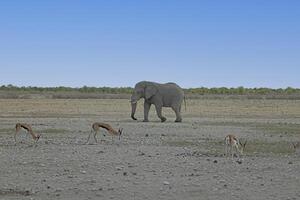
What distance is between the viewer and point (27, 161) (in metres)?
18.8

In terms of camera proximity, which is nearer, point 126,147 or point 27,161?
point 27,161

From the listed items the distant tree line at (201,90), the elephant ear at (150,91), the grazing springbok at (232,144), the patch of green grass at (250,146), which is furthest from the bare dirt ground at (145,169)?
the distant tree line at (201,90)

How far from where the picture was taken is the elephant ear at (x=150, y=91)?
146 feet

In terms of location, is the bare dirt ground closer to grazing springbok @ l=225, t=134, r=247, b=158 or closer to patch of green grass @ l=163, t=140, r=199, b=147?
patch of green grass @ l=163, t=140, r=199, b=147

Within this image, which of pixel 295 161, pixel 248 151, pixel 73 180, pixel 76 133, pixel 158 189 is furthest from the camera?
pixel 76 133

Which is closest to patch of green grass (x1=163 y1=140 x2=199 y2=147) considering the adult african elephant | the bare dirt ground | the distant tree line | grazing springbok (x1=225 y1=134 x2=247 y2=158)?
the bare dirt ground

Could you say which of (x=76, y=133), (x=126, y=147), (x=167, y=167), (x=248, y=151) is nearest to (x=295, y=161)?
(x=248, y=151)

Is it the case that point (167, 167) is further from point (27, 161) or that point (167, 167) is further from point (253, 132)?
point (253, 132)

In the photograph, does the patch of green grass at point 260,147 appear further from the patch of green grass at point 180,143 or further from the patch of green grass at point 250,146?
the patch of green grass at point 180,143

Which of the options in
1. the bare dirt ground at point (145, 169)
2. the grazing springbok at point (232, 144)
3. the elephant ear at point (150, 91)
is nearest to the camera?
the bare dirt ground at point (145, 169)

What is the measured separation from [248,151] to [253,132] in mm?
10126

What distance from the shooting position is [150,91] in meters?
44.8

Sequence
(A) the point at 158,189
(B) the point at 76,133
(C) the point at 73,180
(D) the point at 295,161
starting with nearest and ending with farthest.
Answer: (A) the point at 158,189
(C) the point at 73,180
(D) the point at 295,161
(B) the point at 76,133

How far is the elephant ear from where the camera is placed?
44625 millimetres
